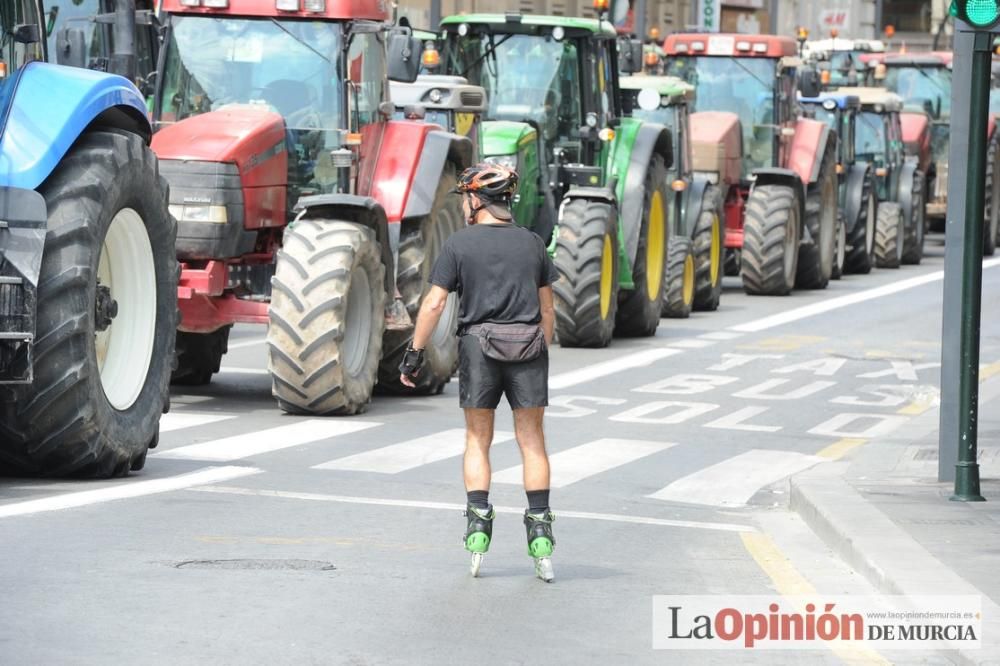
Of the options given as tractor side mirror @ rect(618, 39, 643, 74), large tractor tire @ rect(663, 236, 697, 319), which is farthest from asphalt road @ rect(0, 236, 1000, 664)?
large tractor tire @ rect(663, 236, 697, 319)

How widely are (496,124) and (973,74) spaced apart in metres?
9.05

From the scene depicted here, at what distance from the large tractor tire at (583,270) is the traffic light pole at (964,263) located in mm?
7899

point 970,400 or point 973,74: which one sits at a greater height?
point 973,74

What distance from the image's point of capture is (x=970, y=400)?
1135 cm

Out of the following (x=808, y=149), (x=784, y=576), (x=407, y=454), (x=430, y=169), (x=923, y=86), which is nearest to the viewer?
(x=784, y=576)

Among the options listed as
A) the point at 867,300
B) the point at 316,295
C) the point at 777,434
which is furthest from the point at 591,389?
the point at 867,300

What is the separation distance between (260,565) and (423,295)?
23.4ft

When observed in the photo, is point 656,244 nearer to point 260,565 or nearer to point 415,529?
point 415,529

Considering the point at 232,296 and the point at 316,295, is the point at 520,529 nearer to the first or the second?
the point at 316,295

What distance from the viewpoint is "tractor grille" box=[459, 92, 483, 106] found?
18484mm

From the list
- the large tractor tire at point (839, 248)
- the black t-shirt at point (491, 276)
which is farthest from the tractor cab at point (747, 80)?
the black t-shirt at point (491, 276)

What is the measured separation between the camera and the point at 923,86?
38062 millimetres

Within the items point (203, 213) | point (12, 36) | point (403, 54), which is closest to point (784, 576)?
point (12, 36)

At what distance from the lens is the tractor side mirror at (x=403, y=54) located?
50.4ft
